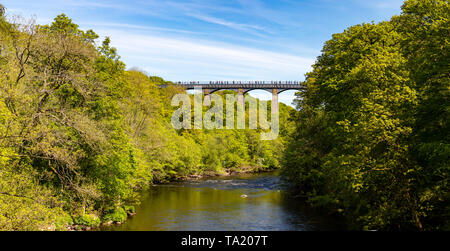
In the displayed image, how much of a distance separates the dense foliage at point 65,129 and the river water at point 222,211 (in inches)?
83.3

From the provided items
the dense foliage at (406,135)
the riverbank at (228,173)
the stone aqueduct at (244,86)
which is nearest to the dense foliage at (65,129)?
the dense foliage at (406,135)

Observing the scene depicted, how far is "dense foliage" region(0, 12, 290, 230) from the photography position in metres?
14.7

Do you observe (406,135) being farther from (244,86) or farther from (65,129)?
(244,86)

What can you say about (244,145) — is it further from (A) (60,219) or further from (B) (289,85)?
(A) (60,219)

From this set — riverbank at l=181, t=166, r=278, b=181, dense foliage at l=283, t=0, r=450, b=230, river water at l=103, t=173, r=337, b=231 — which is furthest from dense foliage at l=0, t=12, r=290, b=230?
riverbank at l=181, t=166, r=278, b=181

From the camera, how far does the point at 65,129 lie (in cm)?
1973

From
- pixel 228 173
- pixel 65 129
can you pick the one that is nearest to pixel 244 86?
pixel 228 173

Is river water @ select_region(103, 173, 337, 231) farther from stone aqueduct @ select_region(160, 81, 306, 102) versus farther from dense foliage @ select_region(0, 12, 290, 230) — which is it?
stone aqueduct @ select_region(160, 81, 306, 102)

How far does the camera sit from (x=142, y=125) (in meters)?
37.8

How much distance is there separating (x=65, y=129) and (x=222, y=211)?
504 inches

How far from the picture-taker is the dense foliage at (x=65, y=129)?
48.3 feet
